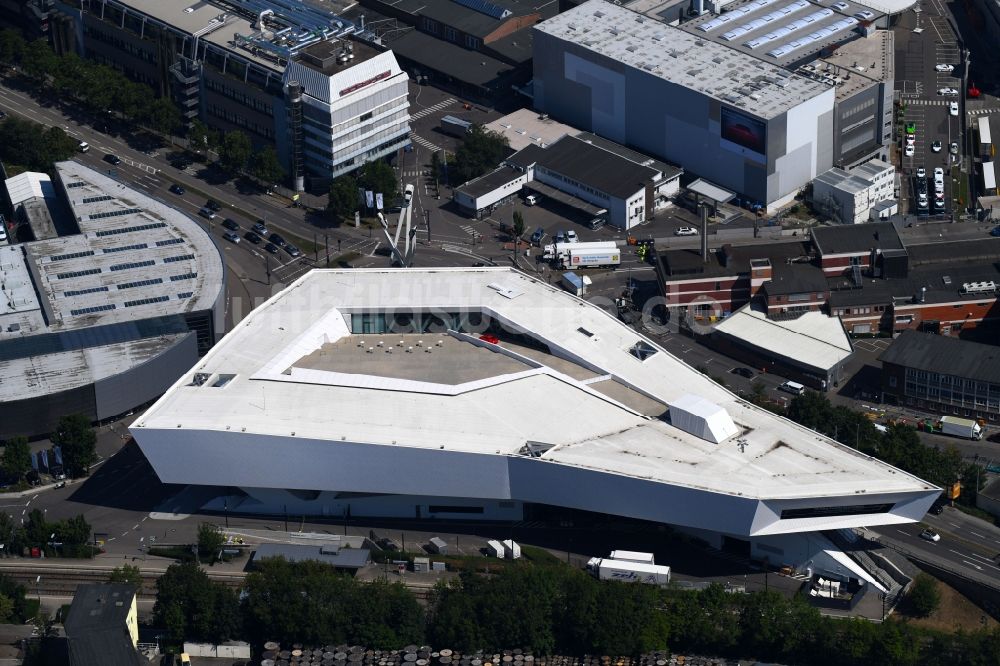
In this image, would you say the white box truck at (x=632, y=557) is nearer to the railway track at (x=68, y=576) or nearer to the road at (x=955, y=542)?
the road at (x=955, y=542)

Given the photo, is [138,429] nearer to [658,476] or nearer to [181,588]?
[181,588]

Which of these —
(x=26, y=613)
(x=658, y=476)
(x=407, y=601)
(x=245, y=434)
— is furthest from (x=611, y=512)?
(x=26, y=613)

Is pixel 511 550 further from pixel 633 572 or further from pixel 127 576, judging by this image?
pixel 127 576

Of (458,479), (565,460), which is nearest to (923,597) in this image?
(565,460)

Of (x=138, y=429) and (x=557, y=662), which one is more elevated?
(x=138, y=429)

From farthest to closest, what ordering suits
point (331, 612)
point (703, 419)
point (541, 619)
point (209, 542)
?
point (209, 542) → point (703, 419) → point (331, 612) → point (541, 619)

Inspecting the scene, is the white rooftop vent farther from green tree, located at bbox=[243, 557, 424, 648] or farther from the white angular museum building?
green tree, located at bbox=[243, 557, 424, 648]
